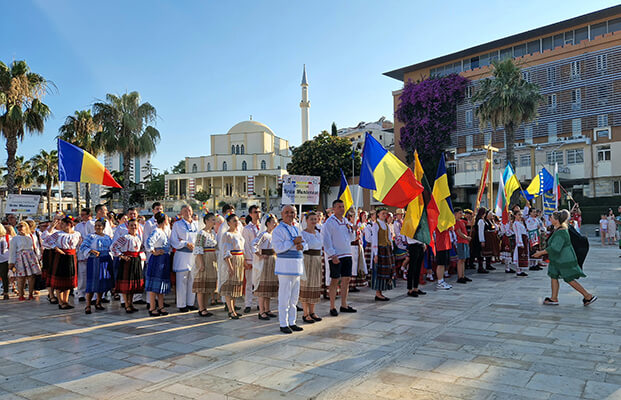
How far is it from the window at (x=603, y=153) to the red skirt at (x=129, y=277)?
3834 cm

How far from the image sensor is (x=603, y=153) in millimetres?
36062

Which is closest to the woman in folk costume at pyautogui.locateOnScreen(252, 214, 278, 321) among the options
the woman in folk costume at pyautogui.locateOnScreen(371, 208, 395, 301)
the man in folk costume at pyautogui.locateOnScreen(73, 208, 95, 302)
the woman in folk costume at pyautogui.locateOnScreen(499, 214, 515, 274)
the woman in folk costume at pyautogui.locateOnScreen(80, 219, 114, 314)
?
the woman in folk costume at pyautogui.locateOnScreen(371, 208, 395, 301)

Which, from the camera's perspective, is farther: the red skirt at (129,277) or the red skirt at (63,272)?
the red skirt at (63,272)

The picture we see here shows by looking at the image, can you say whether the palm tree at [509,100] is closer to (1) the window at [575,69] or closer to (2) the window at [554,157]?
(2) the window at [554,157]

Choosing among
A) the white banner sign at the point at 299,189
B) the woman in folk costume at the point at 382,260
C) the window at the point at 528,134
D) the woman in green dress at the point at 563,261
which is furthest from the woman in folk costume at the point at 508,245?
the window at the point at 528,134

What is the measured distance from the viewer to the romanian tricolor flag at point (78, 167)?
1034 cm

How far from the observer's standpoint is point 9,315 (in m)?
8.31

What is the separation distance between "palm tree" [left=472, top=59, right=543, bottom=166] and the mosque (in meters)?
35.5

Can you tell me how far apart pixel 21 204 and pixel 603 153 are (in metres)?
39.2

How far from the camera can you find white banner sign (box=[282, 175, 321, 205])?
39.5 ft

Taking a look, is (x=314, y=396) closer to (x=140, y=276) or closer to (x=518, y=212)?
(x=140, y=276)

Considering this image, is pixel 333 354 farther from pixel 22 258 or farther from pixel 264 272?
pixel 22 258

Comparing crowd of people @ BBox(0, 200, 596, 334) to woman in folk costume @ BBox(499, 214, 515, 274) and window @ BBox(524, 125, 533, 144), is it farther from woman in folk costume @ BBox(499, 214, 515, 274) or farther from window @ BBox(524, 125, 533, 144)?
window @ BBox(524, 125, 533, 144)

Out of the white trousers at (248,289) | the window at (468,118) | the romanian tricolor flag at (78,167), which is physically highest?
the window at (468,118)
